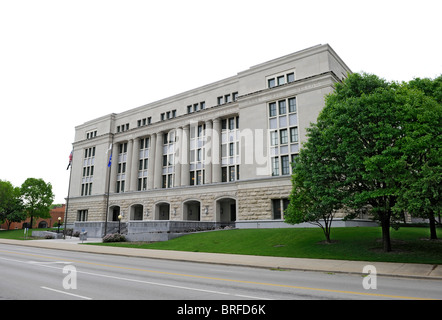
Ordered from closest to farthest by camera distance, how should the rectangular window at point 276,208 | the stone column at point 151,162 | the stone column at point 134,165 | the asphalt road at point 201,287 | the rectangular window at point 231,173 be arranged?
the asphalt road at point 201,287, the rectangular window at point 276,208, the rectangular window at point 231,173, the stone column at point 151,162, the stone column at point 134,165

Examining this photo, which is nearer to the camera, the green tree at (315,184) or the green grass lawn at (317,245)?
the green grass lawn at (317,245)

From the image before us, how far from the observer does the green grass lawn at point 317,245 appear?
725 inches

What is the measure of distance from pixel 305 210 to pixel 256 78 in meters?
23.7

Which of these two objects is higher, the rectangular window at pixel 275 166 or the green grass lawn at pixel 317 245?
the rectangular window at pixel 275 166

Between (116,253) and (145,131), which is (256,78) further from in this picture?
(116,253)

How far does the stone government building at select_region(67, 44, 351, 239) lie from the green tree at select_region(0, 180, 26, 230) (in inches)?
675

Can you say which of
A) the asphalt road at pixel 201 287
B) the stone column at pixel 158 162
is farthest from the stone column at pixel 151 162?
the asphalt road at pixel 201 287

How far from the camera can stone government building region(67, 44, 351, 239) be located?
3678 cm

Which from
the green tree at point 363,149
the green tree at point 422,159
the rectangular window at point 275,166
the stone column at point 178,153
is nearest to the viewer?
the green tree at point 422,159

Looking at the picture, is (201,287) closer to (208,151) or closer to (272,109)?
(272,109)

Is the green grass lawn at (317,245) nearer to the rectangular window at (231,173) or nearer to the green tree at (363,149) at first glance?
the green tree at (363,149)

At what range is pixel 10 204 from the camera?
2798 inches

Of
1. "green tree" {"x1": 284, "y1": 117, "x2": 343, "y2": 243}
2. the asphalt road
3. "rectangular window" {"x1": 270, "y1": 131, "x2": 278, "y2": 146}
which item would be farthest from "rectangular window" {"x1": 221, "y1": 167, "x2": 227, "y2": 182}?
the asphalt road
